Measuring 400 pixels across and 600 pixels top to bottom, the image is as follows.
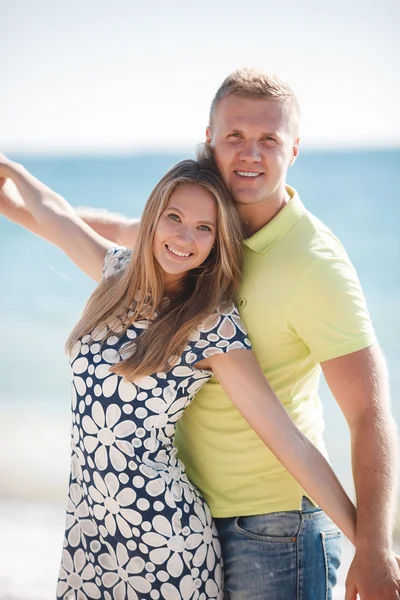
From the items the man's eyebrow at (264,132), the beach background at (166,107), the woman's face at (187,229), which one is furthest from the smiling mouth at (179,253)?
the beach background at (166,107)

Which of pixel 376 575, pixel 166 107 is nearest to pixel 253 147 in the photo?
pixel 376 575

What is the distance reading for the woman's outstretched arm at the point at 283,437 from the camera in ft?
6.62

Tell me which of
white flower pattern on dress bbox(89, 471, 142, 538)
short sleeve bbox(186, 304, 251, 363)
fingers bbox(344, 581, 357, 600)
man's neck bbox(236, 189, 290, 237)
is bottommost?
fingers bbox(344, 581, 357, 600)

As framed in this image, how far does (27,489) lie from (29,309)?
526 cm

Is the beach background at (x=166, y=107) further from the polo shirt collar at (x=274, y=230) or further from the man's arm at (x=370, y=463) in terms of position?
the man's arm at (x=370, y=463)

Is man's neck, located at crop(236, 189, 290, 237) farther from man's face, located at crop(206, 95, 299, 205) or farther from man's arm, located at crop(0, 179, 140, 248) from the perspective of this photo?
man's arm, located at crop(0, 179, 140, 248)

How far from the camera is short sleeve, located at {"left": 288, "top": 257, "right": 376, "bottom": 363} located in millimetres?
2062

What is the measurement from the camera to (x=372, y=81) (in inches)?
806

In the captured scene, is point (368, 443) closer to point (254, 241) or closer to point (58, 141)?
point (254, 241)

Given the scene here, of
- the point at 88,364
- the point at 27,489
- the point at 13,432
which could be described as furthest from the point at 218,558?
the point at 13,432

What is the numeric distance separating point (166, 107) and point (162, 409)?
67.8ft

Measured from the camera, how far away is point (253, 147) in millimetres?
2316

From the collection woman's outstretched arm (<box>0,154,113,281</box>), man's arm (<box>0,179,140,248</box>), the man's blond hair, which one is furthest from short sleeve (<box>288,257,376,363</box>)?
man's arm (<box>0,179,140,248</box>)

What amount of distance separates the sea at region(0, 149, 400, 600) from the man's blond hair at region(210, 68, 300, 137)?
1.18 m
